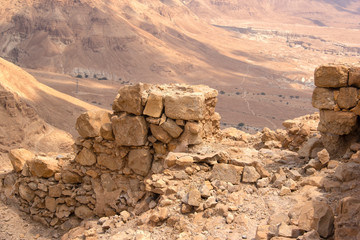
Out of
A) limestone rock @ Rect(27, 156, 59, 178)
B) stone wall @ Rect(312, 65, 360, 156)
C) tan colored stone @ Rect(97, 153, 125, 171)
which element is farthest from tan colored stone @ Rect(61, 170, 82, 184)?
stone wall @ Rect(312, 65, 360, 156)

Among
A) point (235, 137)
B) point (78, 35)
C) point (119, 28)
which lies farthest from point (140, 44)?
point (235, 137)

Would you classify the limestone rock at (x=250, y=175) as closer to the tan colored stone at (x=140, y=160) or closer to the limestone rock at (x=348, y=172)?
the limestone rock at (x=348, y=172)

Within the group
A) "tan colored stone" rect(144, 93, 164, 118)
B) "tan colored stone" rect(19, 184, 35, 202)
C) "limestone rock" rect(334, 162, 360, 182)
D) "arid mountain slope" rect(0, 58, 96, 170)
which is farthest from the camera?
"arid mountain slope" rect(0, 58, 96, 170)

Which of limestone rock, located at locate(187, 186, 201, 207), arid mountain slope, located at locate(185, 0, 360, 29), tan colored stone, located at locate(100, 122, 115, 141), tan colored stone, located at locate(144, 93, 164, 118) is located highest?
arid mountain slope, located at locate(185, 0, 360, 29)

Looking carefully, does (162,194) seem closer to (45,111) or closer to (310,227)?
(310,227)

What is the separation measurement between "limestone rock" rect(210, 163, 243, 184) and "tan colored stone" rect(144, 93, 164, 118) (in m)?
1.55

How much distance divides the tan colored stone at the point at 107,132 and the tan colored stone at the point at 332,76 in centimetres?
379

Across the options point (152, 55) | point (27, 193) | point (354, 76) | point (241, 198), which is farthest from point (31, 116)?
point (152, 55)

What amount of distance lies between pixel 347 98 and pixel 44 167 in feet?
19.4

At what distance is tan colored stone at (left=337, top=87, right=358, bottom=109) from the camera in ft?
20.0

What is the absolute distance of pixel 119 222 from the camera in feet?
19.7

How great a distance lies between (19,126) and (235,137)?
13160 millimetres

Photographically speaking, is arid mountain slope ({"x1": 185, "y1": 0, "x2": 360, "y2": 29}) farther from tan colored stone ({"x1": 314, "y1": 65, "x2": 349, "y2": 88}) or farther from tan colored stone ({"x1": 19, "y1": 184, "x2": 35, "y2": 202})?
tan colored stone ({"x1": 314, "y1": 65, "x2": 349, "y2": 88})

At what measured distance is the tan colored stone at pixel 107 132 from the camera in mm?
7250
